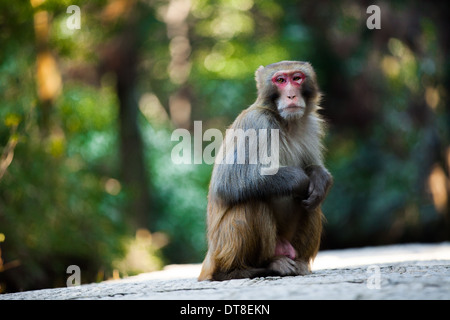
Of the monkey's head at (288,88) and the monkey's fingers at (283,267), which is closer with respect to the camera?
the monkey's fingers at (283,267)

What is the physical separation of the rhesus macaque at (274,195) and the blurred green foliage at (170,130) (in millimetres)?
3703

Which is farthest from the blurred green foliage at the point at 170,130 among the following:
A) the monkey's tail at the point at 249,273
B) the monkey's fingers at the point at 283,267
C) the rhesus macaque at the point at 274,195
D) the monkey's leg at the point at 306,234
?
the monkey's fingers at the point at 283,267

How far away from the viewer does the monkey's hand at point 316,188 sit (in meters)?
5.46

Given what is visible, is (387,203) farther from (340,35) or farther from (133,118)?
(133,118)

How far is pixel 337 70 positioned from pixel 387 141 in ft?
9.46

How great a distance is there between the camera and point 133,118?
16.8 metres

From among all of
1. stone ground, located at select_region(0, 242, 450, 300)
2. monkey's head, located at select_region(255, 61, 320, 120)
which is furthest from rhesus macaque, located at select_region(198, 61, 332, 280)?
stone ground, located at select_region(0, 242, 450, 300)

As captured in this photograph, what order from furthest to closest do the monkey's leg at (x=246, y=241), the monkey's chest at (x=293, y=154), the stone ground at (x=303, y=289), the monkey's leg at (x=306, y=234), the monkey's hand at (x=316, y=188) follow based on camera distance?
1. the monkey's leg at (x=306, y=234)
2. the monkey's chest at (x=293, y=154)
3. the monkey's hand at (x=316, y=188)
4. the monkey's leg at (x=246, y=241)
5. the stone ground at (x=303, y=289)

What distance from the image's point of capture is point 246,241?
5.24 m

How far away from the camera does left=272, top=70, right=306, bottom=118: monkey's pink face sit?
5527 millimetres

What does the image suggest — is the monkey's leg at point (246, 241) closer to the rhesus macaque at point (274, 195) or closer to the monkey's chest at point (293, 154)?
the rhesus macaque at point (274, 195)

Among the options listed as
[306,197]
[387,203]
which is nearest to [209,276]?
[306,197]

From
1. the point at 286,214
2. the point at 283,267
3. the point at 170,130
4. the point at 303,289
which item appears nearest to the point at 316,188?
the point at 286,214

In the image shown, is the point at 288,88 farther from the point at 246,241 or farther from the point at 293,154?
the point at 246,241
